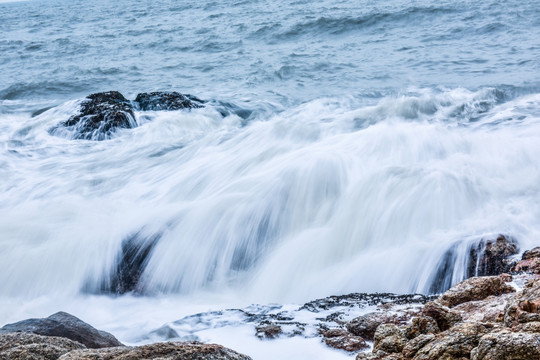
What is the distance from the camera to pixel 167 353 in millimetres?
2332

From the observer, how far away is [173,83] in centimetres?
1475

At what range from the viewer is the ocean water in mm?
5410

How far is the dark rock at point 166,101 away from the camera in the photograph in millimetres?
11367

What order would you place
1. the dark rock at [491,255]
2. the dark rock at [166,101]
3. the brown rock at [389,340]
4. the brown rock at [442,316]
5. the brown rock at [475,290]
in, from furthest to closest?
the dark rock at [166,101]
the dark rock at [491,255]
the brown rock at [475,290]
the brown rock at [442,316]
the brown rock at [389,340]

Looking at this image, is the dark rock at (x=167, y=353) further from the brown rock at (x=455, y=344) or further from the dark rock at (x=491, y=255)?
the dark rock at (x=491, y=255)

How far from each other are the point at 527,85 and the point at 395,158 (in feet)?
15.1

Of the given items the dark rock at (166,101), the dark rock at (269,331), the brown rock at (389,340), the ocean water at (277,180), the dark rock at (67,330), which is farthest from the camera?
the dark rock at (166,101)

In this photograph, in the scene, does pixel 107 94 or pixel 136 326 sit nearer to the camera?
pixel 136 326

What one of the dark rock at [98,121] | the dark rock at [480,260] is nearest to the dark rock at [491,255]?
the dark rock at [480,260]

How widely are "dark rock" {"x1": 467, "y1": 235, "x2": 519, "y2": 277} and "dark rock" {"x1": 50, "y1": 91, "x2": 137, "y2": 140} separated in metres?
7.23

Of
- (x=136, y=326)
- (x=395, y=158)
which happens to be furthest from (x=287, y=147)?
(x=136, y=326)

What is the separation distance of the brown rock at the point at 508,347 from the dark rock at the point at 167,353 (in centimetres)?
95

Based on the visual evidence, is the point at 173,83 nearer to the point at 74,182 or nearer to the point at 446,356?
the point at 74,182

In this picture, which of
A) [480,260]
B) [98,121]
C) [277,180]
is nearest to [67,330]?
[480,260]
